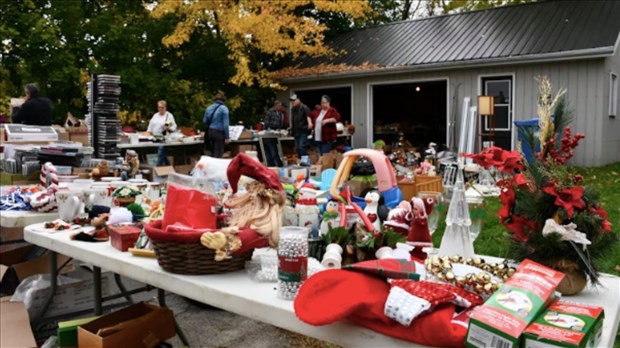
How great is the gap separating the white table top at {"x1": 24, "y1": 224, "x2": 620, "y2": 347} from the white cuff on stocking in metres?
0.07

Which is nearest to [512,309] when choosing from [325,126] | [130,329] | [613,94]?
[130,329]

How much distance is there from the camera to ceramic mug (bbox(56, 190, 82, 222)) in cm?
294

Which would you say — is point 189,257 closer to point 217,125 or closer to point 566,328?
point 566,328

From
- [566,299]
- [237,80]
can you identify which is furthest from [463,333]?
[237,80]

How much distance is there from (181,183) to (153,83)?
13.4m

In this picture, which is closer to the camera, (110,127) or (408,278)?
(408,278)

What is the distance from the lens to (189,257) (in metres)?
1.90

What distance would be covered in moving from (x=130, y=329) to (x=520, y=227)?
1.74 m

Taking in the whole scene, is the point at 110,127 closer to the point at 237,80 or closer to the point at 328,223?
the point at 328,223

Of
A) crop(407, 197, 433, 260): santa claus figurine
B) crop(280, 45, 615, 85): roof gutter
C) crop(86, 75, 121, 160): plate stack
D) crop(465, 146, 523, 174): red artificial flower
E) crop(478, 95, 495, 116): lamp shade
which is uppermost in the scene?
crop(280, 45, 615, 85): roof gutter

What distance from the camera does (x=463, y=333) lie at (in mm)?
1298

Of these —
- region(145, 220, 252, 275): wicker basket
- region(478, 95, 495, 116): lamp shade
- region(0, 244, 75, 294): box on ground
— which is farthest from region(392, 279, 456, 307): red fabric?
region(478, 95, 495, 116): lamp shade

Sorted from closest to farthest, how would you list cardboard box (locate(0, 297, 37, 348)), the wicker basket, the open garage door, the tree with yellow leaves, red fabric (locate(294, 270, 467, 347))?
red fabric (locate(294, 270, 467, 347))
the wicker basket
cardboard box (locate(0, 297, 37, 348))
the tree with yellow leaves
the open garage door

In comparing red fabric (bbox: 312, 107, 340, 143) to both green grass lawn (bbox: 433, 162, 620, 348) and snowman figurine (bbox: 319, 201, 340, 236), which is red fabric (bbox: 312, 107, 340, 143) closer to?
green grass lawn (bbox: 433, 162, 620, 348)
